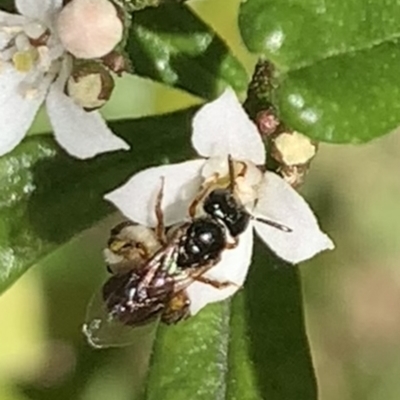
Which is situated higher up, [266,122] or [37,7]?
[37,7]

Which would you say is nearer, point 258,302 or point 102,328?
point 102,328

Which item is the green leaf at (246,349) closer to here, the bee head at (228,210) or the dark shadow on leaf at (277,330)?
the dark shadow on leaf at (277,330)

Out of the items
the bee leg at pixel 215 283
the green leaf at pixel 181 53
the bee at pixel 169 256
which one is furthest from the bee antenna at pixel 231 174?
the green leaf at pixel 181 53

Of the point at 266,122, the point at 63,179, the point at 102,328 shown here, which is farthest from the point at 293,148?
the point at 63,179

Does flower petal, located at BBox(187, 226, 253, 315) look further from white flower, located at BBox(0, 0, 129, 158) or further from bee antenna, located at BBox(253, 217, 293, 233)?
white flower, located at BBox(0, 0, 129, 158)

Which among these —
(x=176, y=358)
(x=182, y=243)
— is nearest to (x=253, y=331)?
(x=176, y=358)

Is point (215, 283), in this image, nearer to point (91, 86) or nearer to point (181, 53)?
point (91, 86)

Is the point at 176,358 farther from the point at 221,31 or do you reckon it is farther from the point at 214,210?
the point at 221,31

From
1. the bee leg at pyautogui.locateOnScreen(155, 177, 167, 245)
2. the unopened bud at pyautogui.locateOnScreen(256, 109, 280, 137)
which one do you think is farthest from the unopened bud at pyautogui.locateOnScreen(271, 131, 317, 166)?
the bee leg at pyautogui.locateOnScreen(155, 177, 167, 245)
